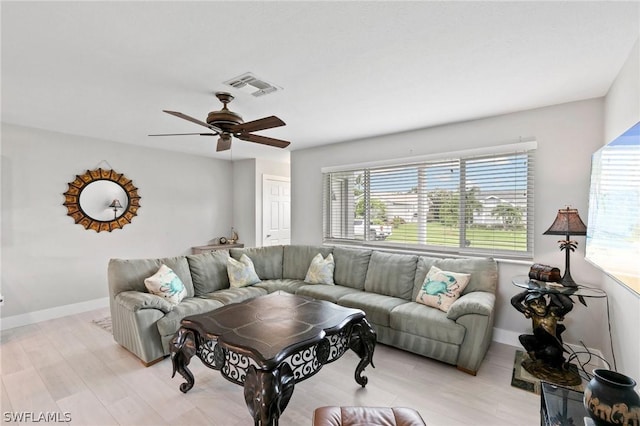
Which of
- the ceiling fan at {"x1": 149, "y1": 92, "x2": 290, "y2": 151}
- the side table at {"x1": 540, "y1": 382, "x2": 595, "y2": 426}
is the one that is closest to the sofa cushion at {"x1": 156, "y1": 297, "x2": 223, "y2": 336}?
the ceiling fan at {"x1": 149, "y1": 92, "x2": 290, "y2": 151}

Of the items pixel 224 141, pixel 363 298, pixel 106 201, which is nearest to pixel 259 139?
pixel 224 141

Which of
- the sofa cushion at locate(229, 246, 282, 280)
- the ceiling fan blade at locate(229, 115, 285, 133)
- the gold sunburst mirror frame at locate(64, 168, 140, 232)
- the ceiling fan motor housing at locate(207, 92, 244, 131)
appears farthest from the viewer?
the sofa cushion at locate(229, 246, 282, 280)

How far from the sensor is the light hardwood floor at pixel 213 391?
1.98m

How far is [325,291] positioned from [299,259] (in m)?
0.95

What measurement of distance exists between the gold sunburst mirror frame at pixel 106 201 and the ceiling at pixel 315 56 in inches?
42.8

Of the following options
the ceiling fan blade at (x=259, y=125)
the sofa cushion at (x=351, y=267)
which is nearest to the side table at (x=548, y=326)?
the sofa cushion at (x=351, y=267)

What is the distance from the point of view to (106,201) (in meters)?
4.31

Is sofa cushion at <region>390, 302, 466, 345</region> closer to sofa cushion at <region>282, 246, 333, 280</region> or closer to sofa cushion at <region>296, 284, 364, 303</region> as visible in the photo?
sofa cushion at <region>296, 284, 364, 303</region>

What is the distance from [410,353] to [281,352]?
171cm

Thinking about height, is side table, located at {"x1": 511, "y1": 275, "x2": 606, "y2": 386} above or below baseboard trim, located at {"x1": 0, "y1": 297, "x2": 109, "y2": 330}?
above

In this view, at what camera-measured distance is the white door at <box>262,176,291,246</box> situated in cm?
591

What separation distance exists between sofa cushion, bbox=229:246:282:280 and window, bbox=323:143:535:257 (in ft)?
2.92

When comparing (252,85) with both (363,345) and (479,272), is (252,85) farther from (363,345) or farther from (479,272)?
(479,272)

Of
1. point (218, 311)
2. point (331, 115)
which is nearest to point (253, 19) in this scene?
point (331, 115)
